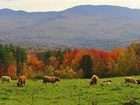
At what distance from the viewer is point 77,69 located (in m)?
109

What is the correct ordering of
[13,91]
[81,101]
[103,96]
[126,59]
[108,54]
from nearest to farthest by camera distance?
1. [81,101]
2. [103,96]
3. [13,91]
4. [126,59]
5. [108,54]

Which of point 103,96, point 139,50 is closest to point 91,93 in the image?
point 103,96

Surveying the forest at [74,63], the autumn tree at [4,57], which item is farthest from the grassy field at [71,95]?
the autumn tree at [4,57]

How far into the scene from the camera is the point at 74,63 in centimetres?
11538

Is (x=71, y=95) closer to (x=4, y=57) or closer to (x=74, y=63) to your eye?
(x=4, y=57)

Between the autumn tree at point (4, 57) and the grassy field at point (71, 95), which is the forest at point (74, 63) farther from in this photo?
the grassy field at point (71, 95)

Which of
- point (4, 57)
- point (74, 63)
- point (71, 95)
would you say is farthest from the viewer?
point (74, 63)

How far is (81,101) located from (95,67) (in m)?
77.1

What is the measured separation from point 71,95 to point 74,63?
275 ft

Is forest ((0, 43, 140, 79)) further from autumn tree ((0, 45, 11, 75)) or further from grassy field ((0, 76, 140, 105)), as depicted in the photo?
grassy field ((0, 76, 140, 105))

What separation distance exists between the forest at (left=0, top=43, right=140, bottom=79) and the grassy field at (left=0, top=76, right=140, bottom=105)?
55499mm

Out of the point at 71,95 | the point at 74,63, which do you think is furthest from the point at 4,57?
the point at 71,95

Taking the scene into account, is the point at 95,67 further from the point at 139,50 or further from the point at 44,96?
the point at 44,96

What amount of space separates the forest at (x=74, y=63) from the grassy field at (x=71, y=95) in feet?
182
